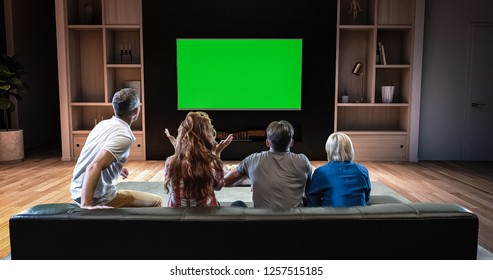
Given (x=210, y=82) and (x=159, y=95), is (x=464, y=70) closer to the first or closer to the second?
(x=210, y=82)

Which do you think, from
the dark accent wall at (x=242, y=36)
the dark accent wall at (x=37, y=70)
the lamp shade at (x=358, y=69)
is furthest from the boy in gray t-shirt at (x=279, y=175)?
the dark accent wall at (x=37, y=70)

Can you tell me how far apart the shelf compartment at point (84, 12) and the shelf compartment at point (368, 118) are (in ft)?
12.6

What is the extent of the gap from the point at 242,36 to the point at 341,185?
453cm

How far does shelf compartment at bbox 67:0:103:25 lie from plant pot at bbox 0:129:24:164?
1754 millimetres

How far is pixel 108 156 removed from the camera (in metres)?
2.08

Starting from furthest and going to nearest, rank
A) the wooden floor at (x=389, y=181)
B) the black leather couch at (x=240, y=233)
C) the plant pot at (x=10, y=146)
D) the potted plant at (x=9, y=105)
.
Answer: the plant pot at (x=10, y=146) → the potted plant at (x=9, y=105) → the wooden floor at (x=389, y=181) → the black leather couch at (x=240, y=233)

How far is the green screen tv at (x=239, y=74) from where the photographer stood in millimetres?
6414

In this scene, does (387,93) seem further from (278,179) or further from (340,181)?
(278,179)

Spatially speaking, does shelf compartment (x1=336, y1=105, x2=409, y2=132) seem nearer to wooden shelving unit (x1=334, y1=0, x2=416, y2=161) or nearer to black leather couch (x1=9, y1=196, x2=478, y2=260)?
wooden shelving unit (x1=334, y1=0, x2=416, y2=161)

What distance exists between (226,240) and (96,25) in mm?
5468

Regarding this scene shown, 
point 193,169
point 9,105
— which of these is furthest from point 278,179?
point 9,105

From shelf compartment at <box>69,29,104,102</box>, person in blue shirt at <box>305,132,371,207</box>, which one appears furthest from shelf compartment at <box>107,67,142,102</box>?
person in blue shirt at <box>305,132,371,207</box>

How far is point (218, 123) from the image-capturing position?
6.52m

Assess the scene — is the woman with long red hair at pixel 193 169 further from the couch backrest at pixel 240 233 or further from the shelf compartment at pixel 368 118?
the shelf compartment at pixel 368 118
